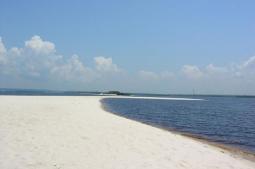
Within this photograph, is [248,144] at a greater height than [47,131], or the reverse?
[47,131]

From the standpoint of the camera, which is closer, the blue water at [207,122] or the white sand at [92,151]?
the white sand at [92,151]

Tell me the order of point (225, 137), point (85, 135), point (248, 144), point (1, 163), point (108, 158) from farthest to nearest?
1. point (225, 137)
2. point (248, 144)
3. point (85, 135)
4. point (108, 158)
5. point (1, 163)

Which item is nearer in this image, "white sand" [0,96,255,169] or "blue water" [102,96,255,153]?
"white sand" [0,96,255,169]

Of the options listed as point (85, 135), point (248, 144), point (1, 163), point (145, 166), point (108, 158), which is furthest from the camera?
point (248, 144)

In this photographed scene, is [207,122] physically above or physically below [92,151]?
below

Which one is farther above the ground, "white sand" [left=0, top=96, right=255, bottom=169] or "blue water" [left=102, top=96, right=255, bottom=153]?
"white sand" [left=0, top=96, right=255, bottom=169]

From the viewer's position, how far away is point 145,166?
11523 mm

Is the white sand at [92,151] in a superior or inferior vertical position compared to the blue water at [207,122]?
superior

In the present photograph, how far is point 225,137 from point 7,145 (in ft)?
60.6

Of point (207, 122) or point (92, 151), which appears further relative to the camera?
point (207, 122)

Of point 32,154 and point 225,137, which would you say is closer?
point 32,154

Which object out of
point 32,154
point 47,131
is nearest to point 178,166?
point 32,154

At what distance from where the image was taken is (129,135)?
59.7 ft

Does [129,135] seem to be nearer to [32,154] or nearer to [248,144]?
[32,154]
